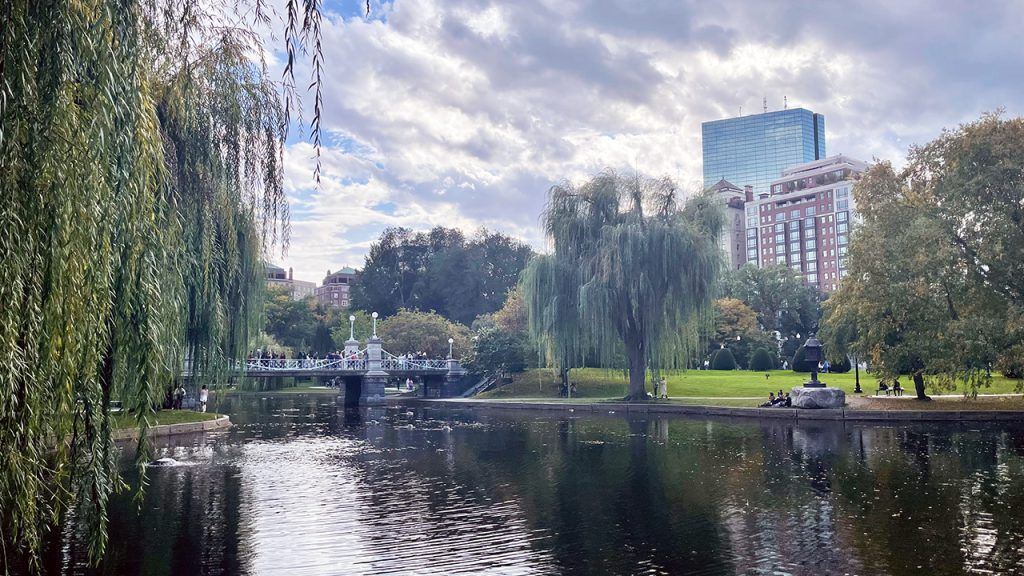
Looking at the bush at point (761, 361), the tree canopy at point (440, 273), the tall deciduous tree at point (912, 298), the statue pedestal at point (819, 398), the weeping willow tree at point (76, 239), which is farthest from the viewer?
the tree canopy at point (440, 273)

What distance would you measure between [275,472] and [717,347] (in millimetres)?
53000

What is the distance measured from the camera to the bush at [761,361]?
6184cm

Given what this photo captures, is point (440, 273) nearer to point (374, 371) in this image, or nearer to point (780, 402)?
point (374, 371)

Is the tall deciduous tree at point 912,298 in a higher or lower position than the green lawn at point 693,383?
higher

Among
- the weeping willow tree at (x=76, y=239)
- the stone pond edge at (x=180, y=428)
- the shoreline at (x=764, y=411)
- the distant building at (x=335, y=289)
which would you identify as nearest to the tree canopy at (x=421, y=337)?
the shoreline at (x=764, y=411)

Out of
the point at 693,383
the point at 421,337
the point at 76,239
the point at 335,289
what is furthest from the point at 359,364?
the point at 335,289

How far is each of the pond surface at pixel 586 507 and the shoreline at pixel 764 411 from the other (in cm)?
365

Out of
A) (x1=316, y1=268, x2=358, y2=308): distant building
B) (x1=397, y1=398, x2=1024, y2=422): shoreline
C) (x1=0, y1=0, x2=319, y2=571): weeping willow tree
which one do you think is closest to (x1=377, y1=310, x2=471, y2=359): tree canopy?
(x1=397, y1=398, x2=1024, y2=422): shoreline

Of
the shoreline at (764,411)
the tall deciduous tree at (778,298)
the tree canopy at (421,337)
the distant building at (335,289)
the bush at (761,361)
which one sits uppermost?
the distant building at (335,289)

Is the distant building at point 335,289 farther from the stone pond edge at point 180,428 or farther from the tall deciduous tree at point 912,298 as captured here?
the tall deciduous tree at point 912,298

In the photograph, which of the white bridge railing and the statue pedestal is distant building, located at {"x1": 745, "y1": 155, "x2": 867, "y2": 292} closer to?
the white bridge railing

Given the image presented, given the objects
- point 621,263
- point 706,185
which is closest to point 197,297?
point 621,263

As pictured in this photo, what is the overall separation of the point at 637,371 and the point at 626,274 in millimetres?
5754

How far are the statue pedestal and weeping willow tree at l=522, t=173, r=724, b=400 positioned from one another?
24.0ft
